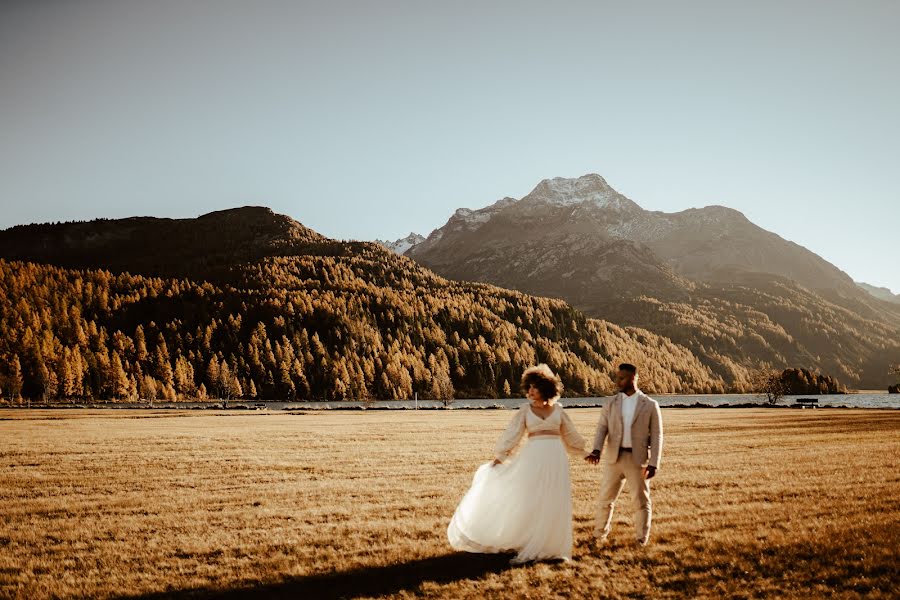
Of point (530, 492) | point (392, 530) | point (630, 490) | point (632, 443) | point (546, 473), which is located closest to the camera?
point (530, 492)

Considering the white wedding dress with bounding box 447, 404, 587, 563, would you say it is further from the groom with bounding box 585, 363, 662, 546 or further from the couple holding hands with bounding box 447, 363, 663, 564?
the groom with bounding box 585, 363, 662, 546

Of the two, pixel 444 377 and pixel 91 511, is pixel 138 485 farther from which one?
pixel 444 377

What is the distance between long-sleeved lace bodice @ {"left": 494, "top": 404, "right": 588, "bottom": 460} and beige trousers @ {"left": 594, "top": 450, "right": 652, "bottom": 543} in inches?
33.1

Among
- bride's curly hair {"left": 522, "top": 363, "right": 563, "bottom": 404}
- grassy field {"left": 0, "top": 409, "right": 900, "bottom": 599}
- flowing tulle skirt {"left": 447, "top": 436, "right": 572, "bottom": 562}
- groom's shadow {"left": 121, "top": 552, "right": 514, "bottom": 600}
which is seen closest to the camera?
groom's shadow {"left": 121, "top": 552, "right": 514, "bottom": 600}

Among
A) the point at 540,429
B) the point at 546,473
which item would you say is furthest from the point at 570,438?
the point at 546,473

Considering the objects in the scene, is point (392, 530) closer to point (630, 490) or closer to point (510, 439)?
point (510, 439)

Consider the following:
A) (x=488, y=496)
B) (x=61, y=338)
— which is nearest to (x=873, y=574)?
(x=488, y=496)

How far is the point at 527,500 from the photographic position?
1053 centimetres

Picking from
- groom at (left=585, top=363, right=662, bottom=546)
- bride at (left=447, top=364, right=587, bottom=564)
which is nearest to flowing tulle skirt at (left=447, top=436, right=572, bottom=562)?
bride at (left=447, top=364, right=587, bottom=564)

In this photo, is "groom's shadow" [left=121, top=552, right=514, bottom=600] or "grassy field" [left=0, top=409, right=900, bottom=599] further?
"grassy field" [left=0, top=409, right=900, bottom=599]

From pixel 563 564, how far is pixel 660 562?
67.7 inches

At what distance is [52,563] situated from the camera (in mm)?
10906

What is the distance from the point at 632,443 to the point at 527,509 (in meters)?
2.41

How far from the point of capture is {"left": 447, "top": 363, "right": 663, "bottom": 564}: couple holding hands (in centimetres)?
1055
